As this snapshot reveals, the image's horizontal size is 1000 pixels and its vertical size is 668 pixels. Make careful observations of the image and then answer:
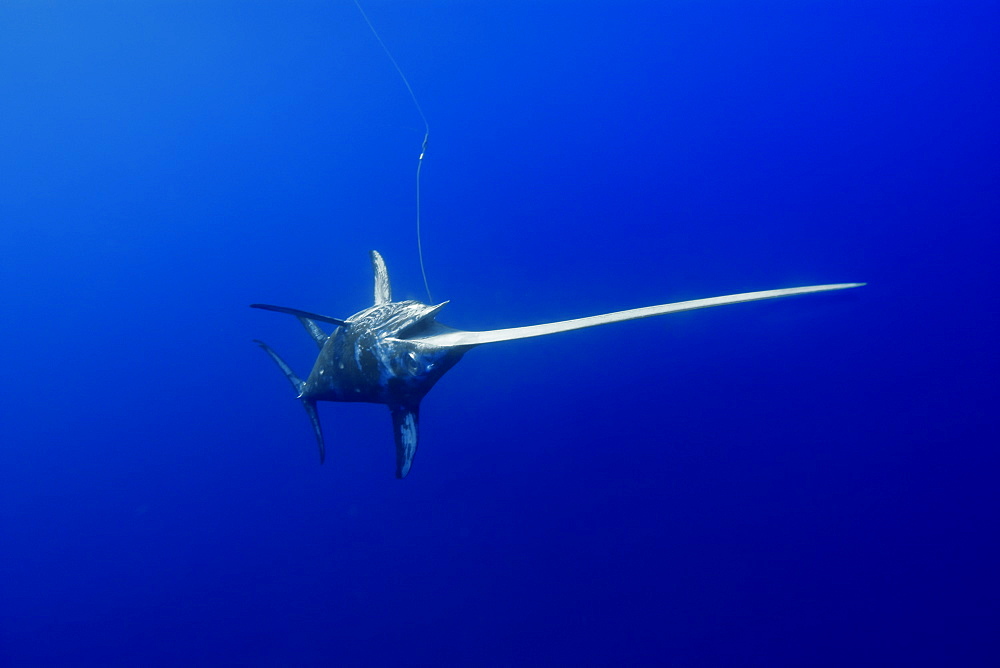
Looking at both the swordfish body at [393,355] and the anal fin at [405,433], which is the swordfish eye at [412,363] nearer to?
the swordfish body at [393,355]

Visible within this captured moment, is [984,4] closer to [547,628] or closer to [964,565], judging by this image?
[964,565]

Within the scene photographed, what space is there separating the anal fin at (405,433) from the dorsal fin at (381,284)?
24.0 inches

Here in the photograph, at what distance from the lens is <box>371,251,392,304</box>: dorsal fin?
2.75 metres

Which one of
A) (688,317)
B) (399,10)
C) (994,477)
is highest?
Answer: (399,10)

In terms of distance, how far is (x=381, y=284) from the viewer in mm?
2809

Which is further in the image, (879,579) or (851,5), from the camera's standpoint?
(851,5)

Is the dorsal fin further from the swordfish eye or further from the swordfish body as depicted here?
Answer: the swordfish eye

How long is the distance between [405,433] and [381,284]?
0.86 metres

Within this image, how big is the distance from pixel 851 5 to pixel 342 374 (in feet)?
15.9

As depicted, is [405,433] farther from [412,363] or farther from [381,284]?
[381,284]

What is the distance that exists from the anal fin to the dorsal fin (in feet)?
2.00

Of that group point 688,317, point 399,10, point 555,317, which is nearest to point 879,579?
point 688,317

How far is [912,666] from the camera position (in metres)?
3.62

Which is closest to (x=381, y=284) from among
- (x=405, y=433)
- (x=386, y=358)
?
(x=386, y=358)
